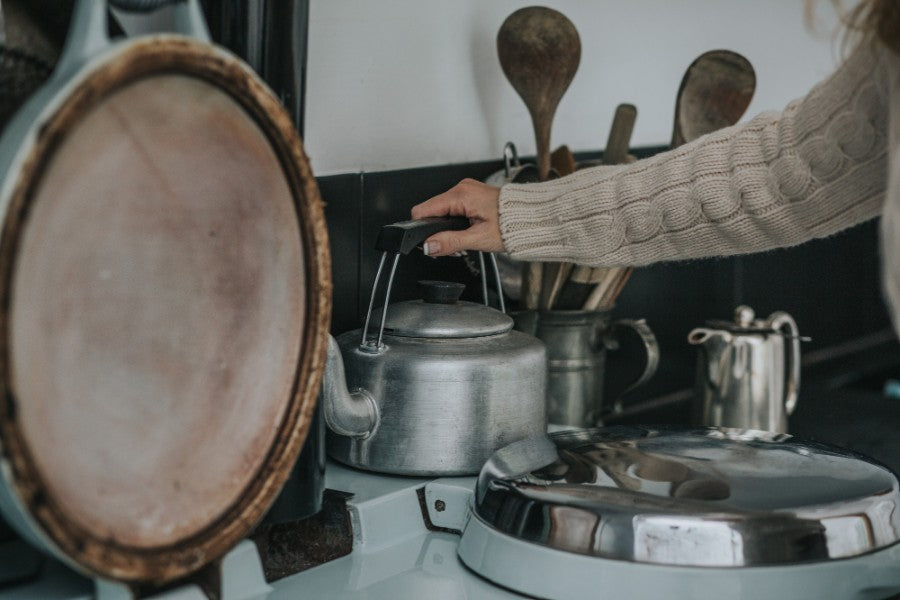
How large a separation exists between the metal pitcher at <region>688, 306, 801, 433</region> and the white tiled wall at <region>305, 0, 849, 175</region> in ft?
1.21

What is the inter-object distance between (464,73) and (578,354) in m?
0.38

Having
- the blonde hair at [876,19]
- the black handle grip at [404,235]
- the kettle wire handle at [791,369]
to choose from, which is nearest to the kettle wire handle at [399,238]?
the black handle grip at [404,235]

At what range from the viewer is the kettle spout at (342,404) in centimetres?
109

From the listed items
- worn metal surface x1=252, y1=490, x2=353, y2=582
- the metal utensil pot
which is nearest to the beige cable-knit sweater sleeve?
the metal utensil pot

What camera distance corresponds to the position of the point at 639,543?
97 centimetres

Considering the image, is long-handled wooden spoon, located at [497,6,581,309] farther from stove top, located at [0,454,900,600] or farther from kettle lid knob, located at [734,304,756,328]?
stove top, located at [0,454,900,600]

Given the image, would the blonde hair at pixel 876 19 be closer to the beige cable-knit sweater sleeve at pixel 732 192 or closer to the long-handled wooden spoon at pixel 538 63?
the beige cable-knit sweater sleeve at pixel 732 192

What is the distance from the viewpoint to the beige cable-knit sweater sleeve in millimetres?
1104

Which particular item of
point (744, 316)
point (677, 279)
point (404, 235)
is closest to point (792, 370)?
point (744, 316)

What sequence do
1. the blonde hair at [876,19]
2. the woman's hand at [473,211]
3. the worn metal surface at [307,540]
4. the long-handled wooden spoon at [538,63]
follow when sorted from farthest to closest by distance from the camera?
the long-handled wooden spoon at [538,63], the woman's hand at [473,211], the worn metal surface at [307,540], the blonde hair at [876,19]

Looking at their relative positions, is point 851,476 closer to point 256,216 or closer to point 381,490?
point 381,490

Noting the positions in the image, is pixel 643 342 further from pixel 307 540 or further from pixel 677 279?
pixel 307 540

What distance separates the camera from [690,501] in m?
1.00

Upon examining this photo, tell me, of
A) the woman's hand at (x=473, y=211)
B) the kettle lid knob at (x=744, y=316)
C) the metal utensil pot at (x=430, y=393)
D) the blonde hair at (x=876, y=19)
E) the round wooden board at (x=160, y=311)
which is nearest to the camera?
the round wooden board at (x=160, y=311)
